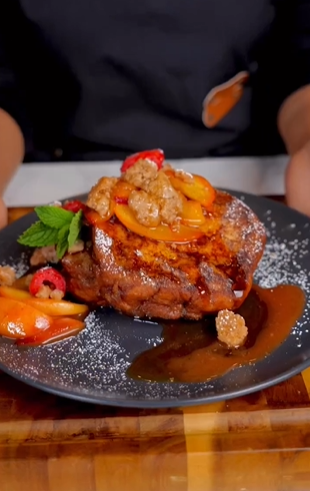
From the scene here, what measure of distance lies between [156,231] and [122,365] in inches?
11.2

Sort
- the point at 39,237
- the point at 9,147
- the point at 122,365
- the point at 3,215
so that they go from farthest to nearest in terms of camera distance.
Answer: the point at 9,147, the point at 3,215, the point at 39,237, the point at 122,365

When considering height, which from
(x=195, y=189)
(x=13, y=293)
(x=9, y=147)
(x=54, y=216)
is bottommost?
(x=9, y=147)

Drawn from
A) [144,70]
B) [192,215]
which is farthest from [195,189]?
[144,70]

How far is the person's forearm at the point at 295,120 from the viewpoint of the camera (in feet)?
5.81

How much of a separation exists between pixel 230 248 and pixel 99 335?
31 cm

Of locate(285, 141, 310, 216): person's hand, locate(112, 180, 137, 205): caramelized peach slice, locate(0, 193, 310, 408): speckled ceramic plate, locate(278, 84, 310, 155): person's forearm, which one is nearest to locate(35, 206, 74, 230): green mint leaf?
locate(112, 180, 137, 205): caramelized peach slice

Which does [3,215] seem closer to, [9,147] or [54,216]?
[54,216]

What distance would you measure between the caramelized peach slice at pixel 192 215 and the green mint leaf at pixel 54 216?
0.76ft

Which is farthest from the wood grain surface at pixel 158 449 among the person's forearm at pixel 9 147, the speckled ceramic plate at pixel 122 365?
the person's forearm at pixel 9 147

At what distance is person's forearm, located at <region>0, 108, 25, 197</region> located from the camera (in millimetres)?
1728

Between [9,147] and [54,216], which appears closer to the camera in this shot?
[54,216]

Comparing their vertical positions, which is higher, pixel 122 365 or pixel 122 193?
pixel 122 193

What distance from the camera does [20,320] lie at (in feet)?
3.88

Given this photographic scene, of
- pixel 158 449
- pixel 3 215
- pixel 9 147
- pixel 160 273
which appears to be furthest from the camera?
pixel 9 147
